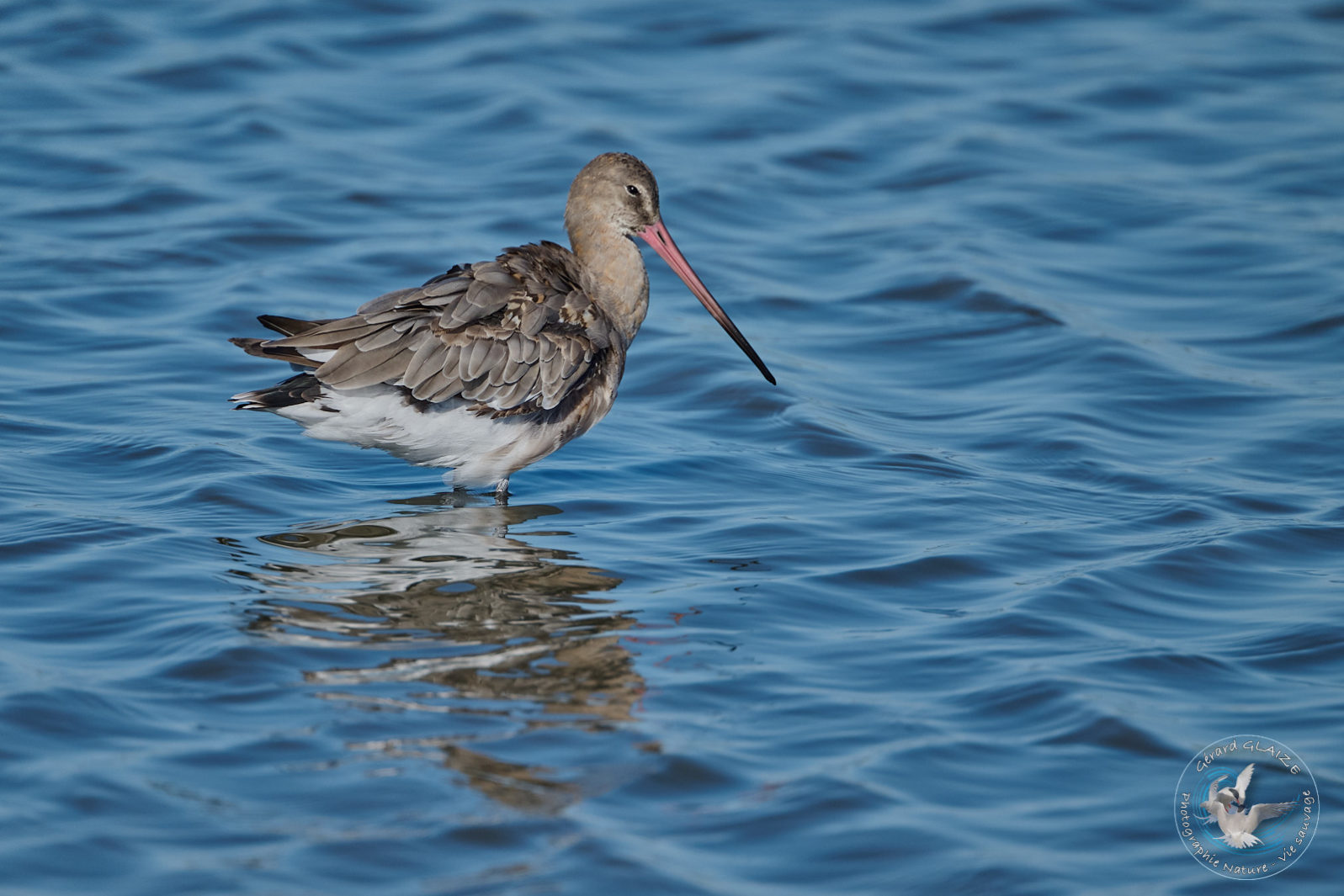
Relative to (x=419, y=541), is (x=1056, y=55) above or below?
above

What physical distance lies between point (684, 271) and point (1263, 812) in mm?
4381

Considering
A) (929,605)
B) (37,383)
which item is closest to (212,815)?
(929,605)

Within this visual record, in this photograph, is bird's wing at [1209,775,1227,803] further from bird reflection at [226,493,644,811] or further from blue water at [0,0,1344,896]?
bird reflection at [226,493,644,811]

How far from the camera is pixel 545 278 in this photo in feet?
26.0

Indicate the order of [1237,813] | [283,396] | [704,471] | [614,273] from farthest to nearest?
1. [704,471]
2. [614,273]
3. [283,396]
4. [1237,813]

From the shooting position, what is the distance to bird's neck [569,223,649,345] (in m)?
8.20

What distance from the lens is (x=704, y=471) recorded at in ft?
28.0

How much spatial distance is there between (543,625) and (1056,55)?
11477mm

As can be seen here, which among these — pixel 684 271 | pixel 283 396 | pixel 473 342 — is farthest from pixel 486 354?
pixel 684 271

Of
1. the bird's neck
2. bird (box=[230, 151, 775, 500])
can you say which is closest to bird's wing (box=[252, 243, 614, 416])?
bird (box=[230, 151, 775, 500])

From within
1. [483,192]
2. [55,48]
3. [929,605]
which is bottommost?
[929,605]

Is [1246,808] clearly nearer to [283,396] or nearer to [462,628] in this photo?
[462,628]

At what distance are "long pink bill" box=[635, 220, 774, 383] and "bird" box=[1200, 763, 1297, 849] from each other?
3684mm

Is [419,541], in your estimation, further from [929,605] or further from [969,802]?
[969,802]
